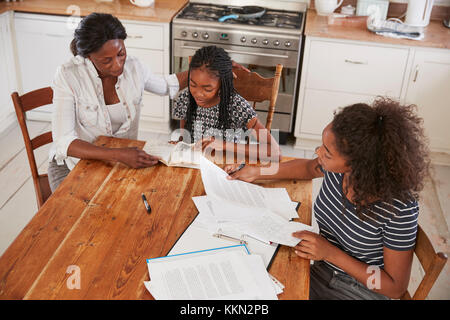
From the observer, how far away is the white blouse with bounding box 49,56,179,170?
1.93 m

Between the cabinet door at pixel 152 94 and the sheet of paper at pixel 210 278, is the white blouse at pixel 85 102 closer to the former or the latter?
the sheet of paper at pixel 210 278

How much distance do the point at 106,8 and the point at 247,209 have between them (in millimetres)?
2357

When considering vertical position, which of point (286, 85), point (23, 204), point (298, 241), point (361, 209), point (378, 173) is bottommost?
point (23, 204)

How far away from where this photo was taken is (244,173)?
1740 mm

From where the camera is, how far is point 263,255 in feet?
4.58

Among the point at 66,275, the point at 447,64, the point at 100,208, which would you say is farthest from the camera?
the point at 447,64

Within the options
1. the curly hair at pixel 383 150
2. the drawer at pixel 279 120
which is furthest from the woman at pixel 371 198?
the drawer at pixel 279 120

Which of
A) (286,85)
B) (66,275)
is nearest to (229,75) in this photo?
(66,275)

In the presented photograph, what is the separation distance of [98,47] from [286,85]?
67.4 inches

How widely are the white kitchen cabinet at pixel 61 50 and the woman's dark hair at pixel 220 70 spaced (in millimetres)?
1377

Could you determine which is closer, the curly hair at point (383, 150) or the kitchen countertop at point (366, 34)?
the curly hair at point (383, 150)

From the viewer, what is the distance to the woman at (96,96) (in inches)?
72.2

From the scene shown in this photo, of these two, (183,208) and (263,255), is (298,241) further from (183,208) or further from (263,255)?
(183,208)

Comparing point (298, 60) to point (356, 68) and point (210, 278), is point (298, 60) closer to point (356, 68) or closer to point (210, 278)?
point (356, 68)
